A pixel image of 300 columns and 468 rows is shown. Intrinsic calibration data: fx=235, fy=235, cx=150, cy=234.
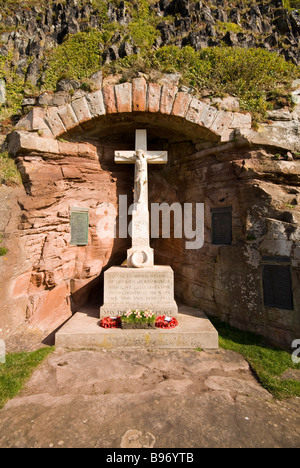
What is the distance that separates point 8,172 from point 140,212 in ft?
12.1

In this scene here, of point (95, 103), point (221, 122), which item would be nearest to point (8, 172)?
point (95, 103)

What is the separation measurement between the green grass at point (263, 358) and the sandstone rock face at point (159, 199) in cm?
29

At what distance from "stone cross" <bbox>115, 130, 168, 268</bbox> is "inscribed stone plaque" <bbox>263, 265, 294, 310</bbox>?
2974mm

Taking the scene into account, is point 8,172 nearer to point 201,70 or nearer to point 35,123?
point 35,123

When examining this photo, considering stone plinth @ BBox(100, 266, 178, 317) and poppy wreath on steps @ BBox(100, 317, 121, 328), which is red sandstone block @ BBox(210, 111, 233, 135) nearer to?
stone plinth @ BBox(100, 266, 178, 317)

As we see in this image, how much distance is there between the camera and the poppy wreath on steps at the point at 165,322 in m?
5.41

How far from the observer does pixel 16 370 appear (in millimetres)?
4297

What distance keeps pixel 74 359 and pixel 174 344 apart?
2090 mm

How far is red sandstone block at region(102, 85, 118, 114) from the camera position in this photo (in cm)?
687

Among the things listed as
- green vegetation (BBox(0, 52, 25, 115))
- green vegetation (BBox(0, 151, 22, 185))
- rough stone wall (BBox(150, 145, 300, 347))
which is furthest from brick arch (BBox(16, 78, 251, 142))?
green vegetation (BBox(0, 52, 25, 115))

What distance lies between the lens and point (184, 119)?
702 centimetres

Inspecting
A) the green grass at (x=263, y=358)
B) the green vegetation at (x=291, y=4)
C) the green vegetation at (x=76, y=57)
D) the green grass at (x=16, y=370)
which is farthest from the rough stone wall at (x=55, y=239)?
the green vegetation at (x=291, y=4)

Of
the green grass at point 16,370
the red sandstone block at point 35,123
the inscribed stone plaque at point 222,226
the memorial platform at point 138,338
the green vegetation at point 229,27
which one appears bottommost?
the green grass at point 16,370

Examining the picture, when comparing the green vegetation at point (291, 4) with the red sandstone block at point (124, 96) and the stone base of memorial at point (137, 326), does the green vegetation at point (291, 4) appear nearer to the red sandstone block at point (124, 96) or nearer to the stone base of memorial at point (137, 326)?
the red sandstone block at point (124, 96)
